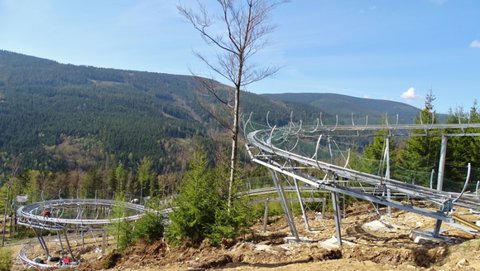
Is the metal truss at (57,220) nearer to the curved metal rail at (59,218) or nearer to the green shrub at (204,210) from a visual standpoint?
the curved metal rail at (59,218)

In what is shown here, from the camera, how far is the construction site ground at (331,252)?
29.9ft

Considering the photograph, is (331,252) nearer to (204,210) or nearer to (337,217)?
(337,217)

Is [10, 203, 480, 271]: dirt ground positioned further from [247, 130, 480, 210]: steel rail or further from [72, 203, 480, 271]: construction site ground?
[247, 130, 480, 210]: steel rail

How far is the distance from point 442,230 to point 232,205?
20.6ft

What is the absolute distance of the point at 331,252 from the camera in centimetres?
1029


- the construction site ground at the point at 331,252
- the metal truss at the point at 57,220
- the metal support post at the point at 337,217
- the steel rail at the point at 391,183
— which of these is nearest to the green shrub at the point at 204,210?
the construction site ground at the point at 331,252

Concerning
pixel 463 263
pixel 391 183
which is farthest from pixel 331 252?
pixel 463 263

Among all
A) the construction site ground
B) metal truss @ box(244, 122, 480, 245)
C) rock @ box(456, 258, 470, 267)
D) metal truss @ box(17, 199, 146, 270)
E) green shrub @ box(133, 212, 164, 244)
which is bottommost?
metal truss @ box(17, 199, 146, 270)

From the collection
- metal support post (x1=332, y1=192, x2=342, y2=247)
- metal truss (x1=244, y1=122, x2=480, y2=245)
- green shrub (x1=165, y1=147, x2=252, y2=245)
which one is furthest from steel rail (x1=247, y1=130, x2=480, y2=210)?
green shrub (x1=165, y1=147, x2=252, y2=245)

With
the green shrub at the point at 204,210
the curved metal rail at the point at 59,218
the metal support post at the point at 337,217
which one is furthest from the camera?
the curved metal rail at the point at 59,218

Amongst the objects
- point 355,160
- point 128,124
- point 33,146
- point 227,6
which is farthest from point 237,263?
point 128,124

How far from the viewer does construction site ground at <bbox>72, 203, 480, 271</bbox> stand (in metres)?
9.12

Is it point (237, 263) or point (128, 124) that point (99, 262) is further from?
point (128, 124)

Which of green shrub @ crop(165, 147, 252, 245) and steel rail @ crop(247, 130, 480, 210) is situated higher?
steel rail @ crop(247, 130, 480, 210)
